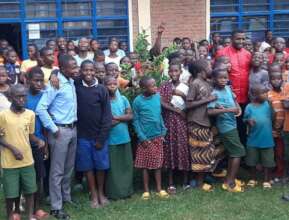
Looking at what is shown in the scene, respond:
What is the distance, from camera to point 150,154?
588 cm

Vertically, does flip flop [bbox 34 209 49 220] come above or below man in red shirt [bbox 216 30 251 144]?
below

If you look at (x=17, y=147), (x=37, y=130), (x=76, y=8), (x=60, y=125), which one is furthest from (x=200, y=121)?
(x=76, y=8)

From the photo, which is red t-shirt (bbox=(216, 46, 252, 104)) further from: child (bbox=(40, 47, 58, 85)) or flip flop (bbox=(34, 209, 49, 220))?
flip flop (bbox=(34, 209, 49, 220))

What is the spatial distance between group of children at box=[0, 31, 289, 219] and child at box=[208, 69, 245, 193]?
1cm

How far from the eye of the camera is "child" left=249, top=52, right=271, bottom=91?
21.0ft

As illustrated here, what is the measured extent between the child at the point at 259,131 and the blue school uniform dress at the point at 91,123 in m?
1.67

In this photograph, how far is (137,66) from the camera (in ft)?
21.5

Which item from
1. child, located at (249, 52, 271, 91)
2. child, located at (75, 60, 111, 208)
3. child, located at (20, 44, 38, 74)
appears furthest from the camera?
child, located at (20, 44, 38, 74)

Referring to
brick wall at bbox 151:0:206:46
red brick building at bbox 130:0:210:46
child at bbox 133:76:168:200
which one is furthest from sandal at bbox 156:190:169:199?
brick wall at bbox 151:0:206:46

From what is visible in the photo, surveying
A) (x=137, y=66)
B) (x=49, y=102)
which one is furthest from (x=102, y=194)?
(x=137, y=66)

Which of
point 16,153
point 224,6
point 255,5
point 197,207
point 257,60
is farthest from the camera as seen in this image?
point 255,5

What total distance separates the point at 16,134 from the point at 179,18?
25.1 feet

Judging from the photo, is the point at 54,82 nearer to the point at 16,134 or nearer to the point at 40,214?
the point at 16,134

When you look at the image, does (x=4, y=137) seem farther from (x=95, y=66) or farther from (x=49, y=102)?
(x=95, y=66)
